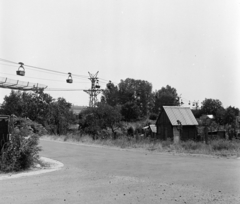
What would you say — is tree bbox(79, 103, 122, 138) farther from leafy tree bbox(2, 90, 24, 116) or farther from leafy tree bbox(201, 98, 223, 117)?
leafy tree bbox(201, 98, 223, 117)

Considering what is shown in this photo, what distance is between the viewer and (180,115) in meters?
39.3

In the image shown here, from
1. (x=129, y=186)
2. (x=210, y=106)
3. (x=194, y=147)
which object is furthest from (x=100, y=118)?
(x=210, y=106)

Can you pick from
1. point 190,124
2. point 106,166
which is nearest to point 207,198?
point 106,166

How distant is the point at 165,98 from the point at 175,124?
65512mm

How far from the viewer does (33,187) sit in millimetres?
8625

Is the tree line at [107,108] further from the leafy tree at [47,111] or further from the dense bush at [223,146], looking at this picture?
the dense bush at [223,146]

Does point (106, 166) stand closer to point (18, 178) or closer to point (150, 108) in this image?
point (18, 178)

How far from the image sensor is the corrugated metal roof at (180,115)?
38.2 m

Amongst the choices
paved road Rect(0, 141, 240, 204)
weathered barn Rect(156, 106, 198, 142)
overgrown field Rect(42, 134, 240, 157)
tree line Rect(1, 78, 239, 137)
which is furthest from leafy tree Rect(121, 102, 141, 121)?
paved road Rect(0, 141, 240, 204)

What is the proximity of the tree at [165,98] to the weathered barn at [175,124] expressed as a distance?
62.0m

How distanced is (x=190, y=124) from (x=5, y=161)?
100 ft

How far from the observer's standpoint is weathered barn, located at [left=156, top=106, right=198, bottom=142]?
3756 centimetres

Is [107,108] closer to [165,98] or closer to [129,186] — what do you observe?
[129,186]

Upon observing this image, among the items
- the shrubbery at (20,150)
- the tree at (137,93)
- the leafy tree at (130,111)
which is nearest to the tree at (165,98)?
the tree at (137,93)
